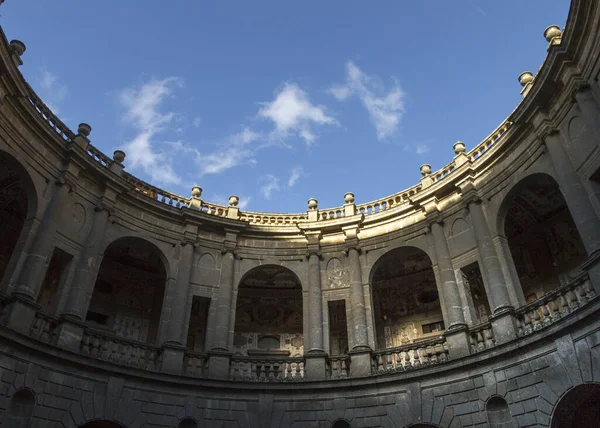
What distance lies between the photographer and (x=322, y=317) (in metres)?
17.9

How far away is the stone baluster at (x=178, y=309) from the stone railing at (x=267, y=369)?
73.8 inches

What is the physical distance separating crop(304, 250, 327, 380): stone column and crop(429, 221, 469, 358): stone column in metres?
4.23

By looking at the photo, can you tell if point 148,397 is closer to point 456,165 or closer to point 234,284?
point 234,284

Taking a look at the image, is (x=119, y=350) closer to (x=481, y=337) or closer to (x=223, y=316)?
(x=223, y=316)

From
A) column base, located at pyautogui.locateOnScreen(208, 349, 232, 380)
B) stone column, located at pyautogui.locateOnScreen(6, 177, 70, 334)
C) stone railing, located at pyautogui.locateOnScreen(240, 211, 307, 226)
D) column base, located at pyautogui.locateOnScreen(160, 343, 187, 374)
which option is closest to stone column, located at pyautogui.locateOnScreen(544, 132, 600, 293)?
stone railing, located at pyautogui.locateOnScreen(240, 211, 307, 226)

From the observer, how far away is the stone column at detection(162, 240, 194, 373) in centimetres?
1577

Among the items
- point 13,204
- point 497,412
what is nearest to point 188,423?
point 497,412

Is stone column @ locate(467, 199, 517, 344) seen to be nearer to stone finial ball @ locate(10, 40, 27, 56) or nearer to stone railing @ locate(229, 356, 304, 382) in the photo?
stone railing @ locate(229, 356, 304, 382)

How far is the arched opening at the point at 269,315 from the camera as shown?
70.4 feet

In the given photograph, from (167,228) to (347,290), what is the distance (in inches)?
285

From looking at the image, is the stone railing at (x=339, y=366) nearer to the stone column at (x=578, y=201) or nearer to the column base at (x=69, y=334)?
the column base at (x=69, y=334)

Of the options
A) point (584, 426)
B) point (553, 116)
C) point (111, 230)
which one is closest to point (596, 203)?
point (553, 116)

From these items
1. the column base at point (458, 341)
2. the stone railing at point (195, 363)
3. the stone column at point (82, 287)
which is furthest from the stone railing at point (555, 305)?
the stone column at point (82, 287)

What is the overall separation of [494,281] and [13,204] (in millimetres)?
16518
